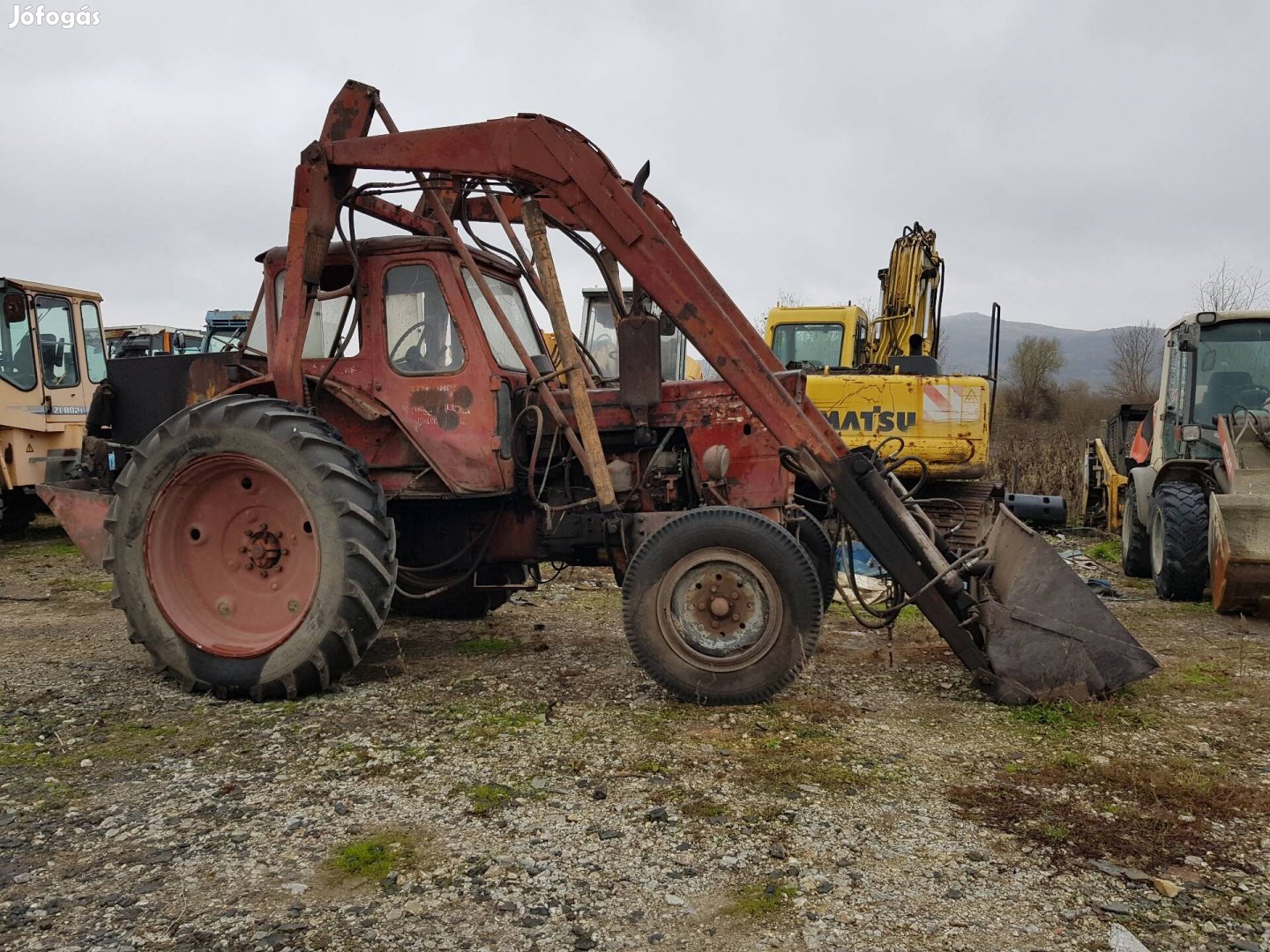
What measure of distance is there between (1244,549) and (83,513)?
23.6 feet

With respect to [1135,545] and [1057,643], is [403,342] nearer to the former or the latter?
[1057,643]

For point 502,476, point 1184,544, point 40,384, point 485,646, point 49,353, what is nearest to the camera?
point 502,476

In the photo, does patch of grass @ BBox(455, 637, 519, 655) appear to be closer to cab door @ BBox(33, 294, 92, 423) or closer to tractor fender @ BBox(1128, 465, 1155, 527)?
tractor fender @ BBox(1128, 465, 1155, 527)

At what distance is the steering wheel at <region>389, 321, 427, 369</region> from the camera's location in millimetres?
5109

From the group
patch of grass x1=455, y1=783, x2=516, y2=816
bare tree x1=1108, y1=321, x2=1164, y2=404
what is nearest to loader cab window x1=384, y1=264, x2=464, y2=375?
patch of grass x1=455, y1=783, x2=516, y2=816

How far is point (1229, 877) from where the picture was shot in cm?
285

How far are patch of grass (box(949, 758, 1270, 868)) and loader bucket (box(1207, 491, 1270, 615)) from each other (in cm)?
324

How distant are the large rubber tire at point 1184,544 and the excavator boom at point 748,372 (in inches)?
130

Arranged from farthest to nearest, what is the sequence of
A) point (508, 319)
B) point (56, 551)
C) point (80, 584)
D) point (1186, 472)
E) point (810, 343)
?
point (810, 343) → point (56, 551) → point (80, 584) → point (1186, 472) → point (508, 319)

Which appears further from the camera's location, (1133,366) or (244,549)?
(1133,366)

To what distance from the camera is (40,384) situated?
10.8 meters

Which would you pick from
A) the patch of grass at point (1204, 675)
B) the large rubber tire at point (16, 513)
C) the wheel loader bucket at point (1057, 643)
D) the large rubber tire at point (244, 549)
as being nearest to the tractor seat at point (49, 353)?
the large rubber tire at point (16, 513)

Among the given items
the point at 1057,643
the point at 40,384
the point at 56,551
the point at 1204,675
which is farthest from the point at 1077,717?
the point at 40,384

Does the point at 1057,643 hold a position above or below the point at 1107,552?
above
